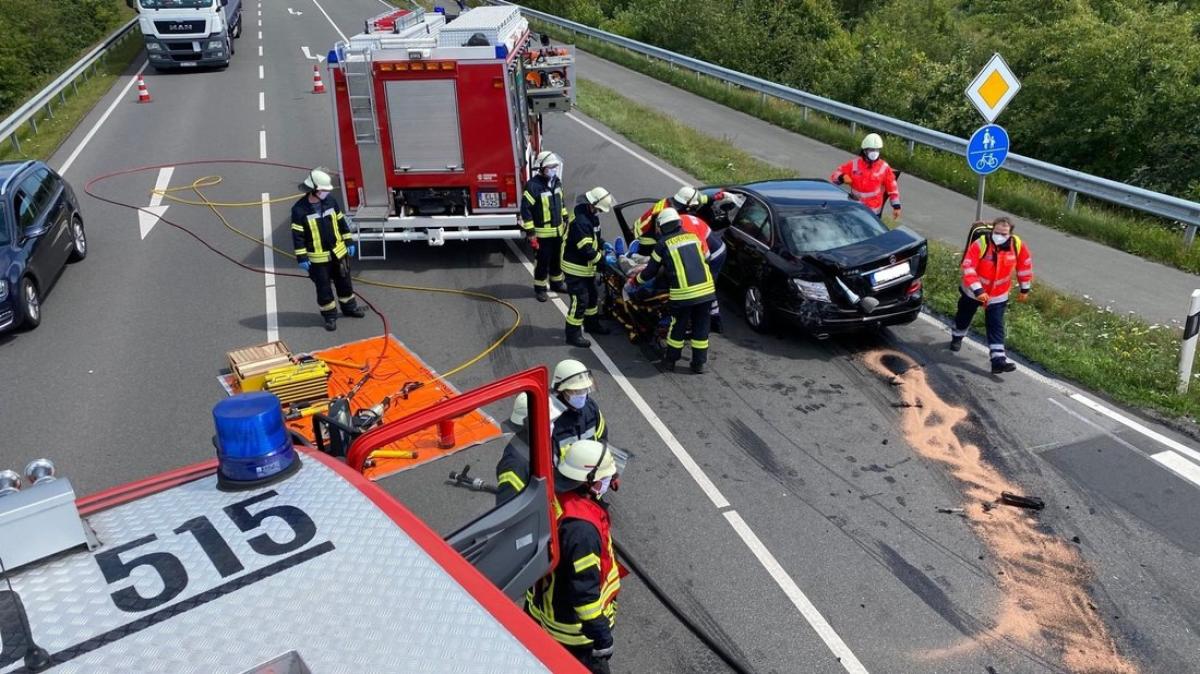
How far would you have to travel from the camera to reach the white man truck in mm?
24594

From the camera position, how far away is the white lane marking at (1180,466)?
23.1 feet

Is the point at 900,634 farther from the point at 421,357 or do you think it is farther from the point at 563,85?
the point at 563,85

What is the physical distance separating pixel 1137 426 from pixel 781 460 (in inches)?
131

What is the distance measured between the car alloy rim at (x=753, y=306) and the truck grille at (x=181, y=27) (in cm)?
2179

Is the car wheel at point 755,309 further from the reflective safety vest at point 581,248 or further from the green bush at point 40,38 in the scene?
the green bush at point 40,38

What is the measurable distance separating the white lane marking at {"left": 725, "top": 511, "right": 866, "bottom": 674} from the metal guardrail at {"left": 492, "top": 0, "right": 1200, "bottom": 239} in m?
9.08

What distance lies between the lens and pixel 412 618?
2.36m

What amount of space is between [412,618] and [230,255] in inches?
444

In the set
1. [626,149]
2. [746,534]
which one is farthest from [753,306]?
[626,149]

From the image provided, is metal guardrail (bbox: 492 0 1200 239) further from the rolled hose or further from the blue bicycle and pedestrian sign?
the rolled hose

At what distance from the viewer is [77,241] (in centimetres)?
1217

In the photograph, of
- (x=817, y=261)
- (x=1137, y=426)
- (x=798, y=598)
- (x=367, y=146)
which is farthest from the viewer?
(x=367, y=146)

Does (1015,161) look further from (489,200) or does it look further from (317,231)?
(317,231)

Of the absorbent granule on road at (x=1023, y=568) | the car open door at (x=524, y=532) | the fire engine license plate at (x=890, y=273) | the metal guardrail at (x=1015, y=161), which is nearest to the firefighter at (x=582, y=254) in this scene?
the fire engine license plate at (x=890, y=273)
